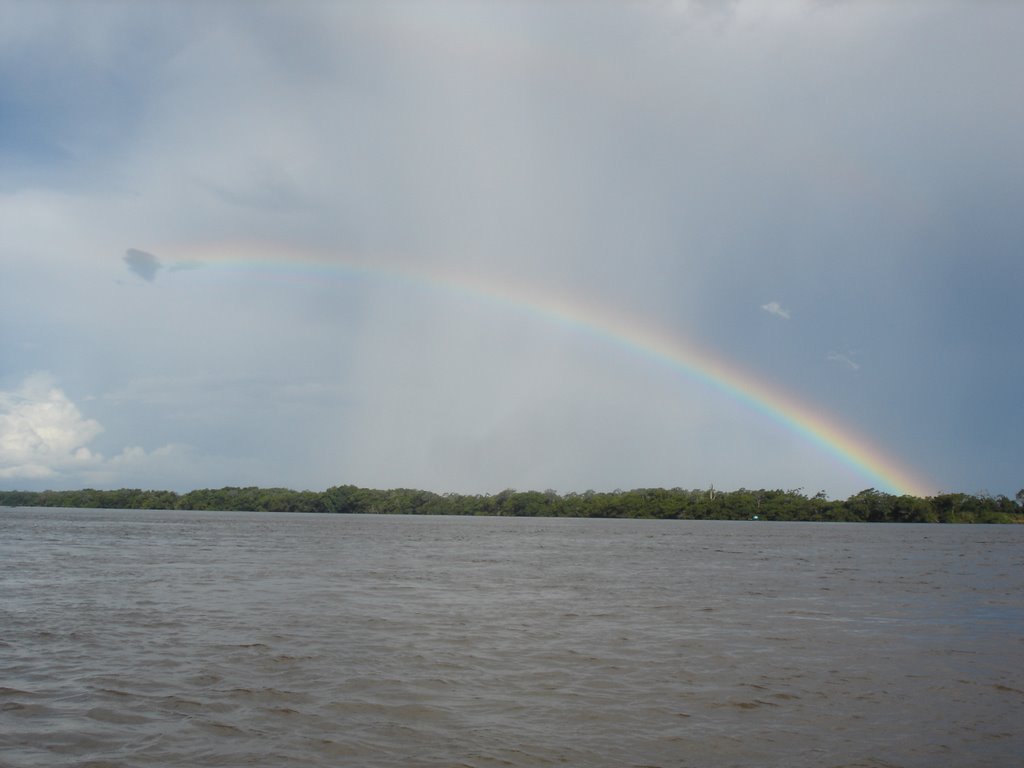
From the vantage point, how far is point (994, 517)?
7106 inches

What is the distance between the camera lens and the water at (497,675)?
9.54m

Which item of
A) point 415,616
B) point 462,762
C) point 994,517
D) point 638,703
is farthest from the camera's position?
point 994,517

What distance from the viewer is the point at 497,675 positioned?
13.4 meters

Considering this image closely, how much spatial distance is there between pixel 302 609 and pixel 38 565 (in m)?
18.8

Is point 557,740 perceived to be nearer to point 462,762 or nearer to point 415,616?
point 462,762

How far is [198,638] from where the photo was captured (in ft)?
53.9

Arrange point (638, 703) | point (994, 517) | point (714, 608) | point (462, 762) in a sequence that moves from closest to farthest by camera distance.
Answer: point (462, 762) → point (638, 703) → point (714, 608) → point (994, 517)

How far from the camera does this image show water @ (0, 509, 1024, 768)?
9.54m

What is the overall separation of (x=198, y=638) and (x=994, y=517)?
202643 mm

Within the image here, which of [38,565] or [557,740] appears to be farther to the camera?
[38,565]

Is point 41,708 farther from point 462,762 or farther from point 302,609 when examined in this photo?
point 302,609

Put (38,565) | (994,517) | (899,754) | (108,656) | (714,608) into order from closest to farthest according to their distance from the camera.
Result: (899,754) < (108,656) < (714,608) < (38,565) < (994,517)

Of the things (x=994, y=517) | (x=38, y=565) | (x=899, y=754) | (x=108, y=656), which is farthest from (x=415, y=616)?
(x=994, y=517)

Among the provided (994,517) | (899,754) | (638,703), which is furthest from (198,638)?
(994,517)
